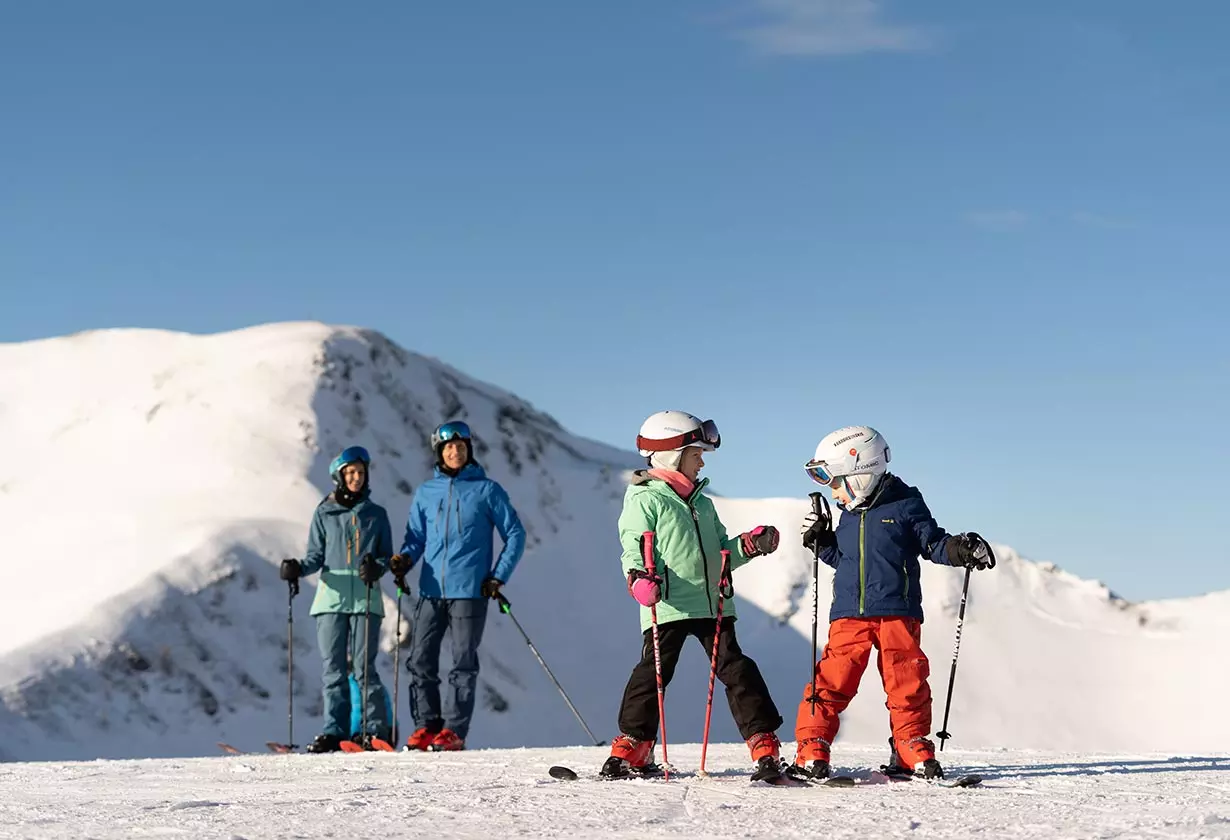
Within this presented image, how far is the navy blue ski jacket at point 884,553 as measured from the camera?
22.6ft

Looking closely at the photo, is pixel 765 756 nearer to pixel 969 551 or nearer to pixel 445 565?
pixel 969 551

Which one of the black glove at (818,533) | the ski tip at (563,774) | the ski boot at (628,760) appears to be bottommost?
the ski tip at (563,774)

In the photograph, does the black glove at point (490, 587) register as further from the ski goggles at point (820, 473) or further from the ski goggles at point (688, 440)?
the ski goggles at point (820, 473)

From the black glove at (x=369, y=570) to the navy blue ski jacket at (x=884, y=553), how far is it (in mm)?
4090

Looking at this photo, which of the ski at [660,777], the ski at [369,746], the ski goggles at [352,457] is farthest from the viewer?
the ski goggles at [352,457]

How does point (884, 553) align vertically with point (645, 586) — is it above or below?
above

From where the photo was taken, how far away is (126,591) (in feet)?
64.8

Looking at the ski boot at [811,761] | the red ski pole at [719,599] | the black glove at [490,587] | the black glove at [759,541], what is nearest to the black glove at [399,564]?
the black glove at [490,587]

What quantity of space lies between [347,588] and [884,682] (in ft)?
16.2

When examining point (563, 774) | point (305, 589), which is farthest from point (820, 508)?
point (305, 589)

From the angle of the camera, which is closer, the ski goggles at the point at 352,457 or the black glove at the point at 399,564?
the black glove at the point at 399,564

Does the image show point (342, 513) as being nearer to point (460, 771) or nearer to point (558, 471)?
point (460, 771)

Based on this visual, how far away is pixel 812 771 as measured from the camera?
6660 mm

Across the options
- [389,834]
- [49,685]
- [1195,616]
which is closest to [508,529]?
[389,834]
